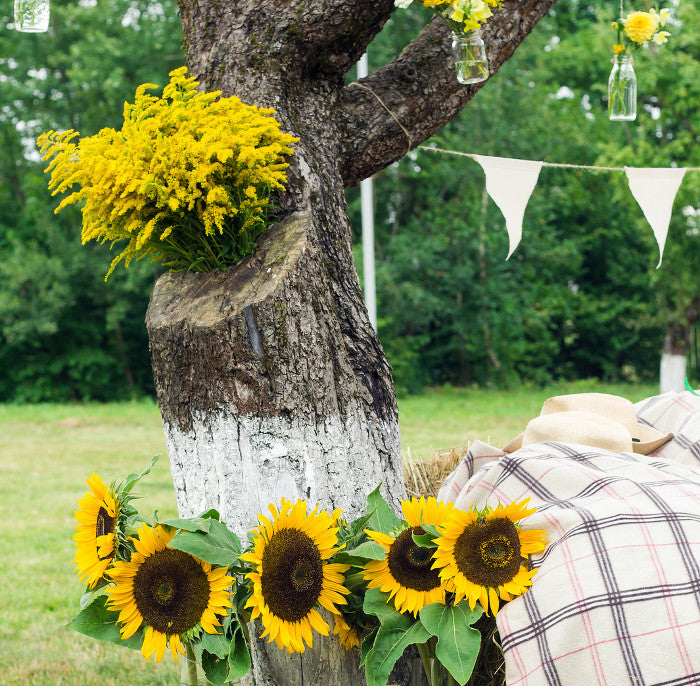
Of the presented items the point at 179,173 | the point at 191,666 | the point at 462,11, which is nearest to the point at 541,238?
the point at 462,11

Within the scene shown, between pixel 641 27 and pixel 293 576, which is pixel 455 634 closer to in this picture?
pixel 293 576

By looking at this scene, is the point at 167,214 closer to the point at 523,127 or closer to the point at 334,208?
the point at 334,208

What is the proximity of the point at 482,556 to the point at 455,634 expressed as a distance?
180 millimetres

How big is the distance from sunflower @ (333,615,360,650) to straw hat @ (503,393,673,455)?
859mm

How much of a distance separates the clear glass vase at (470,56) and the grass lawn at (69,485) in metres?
1.35

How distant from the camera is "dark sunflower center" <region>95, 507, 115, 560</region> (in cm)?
193

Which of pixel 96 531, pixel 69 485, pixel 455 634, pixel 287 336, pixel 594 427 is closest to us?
pixel 455 634

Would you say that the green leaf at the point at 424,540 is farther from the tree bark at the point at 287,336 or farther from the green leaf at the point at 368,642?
the tree bark at the point at 287,336

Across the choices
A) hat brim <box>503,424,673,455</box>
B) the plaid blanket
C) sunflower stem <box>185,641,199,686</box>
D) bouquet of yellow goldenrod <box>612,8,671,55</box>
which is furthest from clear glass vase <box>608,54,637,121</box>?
sunflower stem <box>185,641,199,686</box>

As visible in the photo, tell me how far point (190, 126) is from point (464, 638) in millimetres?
1425

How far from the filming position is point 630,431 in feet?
8.75

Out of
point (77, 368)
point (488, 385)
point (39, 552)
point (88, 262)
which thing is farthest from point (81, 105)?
point (39, 552)

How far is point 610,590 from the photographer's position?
1.75 meters

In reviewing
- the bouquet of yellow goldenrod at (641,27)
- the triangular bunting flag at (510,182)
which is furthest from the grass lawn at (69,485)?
the bouquet of yellow goldenrod at (641,27)
